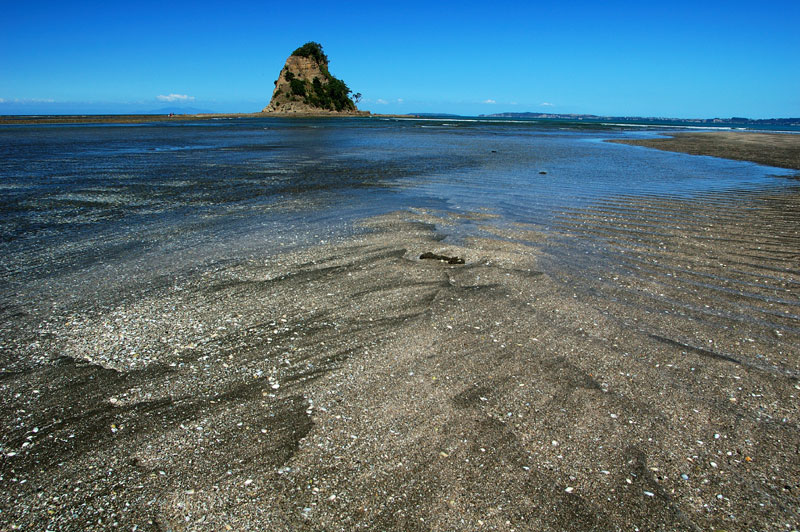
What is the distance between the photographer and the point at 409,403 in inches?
215

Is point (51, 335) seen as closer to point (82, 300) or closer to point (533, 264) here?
point (82, 300)

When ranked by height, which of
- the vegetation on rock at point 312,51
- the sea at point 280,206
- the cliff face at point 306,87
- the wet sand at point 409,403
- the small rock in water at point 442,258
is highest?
the vegetation on rock at point 312,51

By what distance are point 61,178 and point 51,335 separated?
19300 mm

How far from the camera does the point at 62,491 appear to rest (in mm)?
4145

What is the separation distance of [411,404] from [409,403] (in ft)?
0.09

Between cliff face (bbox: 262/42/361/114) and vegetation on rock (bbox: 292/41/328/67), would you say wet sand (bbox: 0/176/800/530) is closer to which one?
cliff face (bbox: 262/42/361/114)

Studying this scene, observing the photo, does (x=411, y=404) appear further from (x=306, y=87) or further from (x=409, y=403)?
(x=306, y=87)

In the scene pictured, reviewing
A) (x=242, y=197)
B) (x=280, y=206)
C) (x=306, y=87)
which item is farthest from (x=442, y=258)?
(x=306, y=87)

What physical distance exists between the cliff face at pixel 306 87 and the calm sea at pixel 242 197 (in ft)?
505

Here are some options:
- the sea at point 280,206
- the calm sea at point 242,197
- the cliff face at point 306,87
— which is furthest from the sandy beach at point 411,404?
the cliff face at point 306,87

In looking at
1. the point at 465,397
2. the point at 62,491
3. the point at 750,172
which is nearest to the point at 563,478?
the point at 465,397

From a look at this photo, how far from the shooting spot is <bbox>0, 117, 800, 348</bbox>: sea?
1020 centimetres

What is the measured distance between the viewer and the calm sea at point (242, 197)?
10.5m

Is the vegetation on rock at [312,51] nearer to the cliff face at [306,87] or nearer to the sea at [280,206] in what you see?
the cliff face at [306,87]
